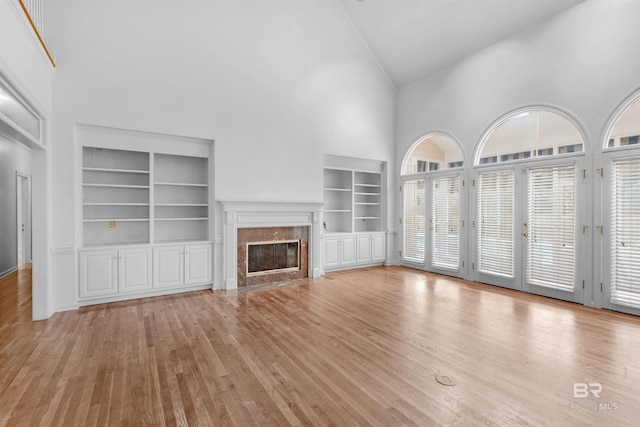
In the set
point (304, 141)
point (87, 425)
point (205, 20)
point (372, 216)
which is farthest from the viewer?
point (372, 216)

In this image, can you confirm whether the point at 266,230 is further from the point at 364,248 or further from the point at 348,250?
the point at 364,248

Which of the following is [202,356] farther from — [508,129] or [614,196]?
[508,129]

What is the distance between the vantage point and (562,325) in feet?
11.9

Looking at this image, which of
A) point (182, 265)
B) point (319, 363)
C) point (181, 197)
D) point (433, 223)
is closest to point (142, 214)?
point (181, 197)

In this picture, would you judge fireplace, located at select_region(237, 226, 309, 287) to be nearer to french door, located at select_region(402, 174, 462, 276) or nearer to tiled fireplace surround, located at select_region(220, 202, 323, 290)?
tiled fireplace surround, located at select_region(220, 202, 323, 290)

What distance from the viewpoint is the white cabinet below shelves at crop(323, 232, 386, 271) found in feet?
22.0

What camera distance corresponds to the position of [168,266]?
4.90m

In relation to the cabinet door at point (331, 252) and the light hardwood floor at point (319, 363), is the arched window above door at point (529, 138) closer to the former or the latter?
the light hardwood floor at point (319, 363)

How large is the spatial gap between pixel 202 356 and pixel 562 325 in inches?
158

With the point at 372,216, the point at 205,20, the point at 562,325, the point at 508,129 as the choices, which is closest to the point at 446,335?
the point at 562,325

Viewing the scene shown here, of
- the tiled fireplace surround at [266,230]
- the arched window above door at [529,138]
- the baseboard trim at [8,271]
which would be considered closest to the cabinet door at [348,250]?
the tiled fireplace surround at [266,230]

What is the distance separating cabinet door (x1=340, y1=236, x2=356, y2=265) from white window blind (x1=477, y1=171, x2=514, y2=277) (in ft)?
8.28

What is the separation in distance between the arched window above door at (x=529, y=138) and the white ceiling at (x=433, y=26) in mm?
1512

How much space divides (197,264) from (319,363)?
3198mm
